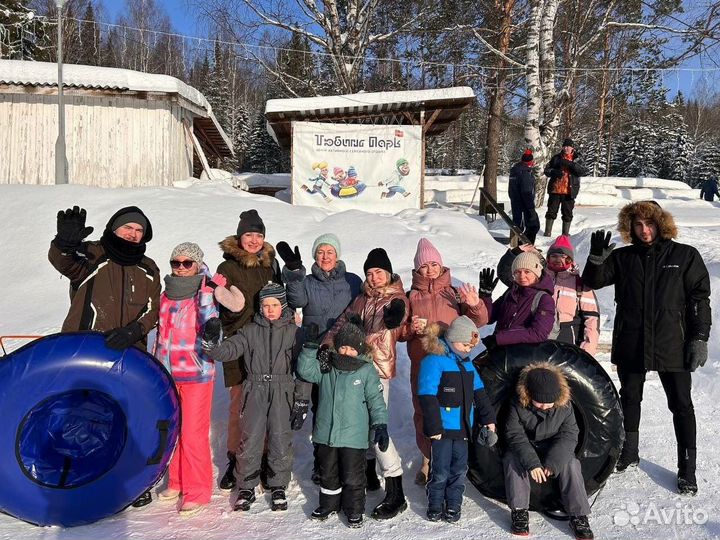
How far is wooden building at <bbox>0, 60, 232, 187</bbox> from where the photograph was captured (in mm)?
12070

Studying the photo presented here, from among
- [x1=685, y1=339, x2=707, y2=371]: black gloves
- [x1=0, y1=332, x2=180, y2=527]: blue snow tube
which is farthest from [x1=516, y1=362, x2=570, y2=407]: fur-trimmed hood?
[x1=0, y1=332, x2=180, y2=527]: blue snow tube

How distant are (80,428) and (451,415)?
2.03 metres

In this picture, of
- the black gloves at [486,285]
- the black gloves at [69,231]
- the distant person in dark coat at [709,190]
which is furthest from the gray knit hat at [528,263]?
the distant person in dark coat at [709,190]

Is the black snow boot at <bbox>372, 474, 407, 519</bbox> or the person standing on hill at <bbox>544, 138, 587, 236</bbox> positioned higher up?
the person standing on hill at <bbox>544, 138, 587, 236</bbox>

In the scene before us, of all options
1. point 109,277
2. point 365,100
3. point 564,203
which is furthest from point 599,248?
point 365,100

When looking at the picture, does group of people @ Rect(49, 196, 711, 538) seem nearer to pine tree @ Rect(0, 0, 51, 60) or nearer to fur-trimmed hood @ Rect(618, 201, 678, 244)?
fur-trimmed hood @ Rect(618, 201, 678, 244)

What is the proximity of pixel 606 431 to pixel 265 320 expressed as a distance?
2.04m

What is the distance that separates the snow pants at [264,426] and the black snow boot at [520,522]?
4.29ft

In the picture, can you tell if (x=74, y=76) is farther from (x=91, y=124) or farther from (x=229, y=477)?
(x=229, y=477)

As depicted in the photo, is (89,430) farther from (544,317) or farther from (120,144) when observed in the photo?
(120,144)

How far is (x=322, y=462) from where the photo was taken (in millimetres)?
3041

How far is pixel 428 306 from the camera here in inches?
133

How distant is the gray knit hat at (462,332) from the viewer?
9.97 feet

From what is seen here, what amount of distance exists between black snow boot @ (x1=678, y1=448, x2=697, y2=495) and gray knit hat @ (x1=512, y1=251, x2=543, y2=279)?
1.39 meters
